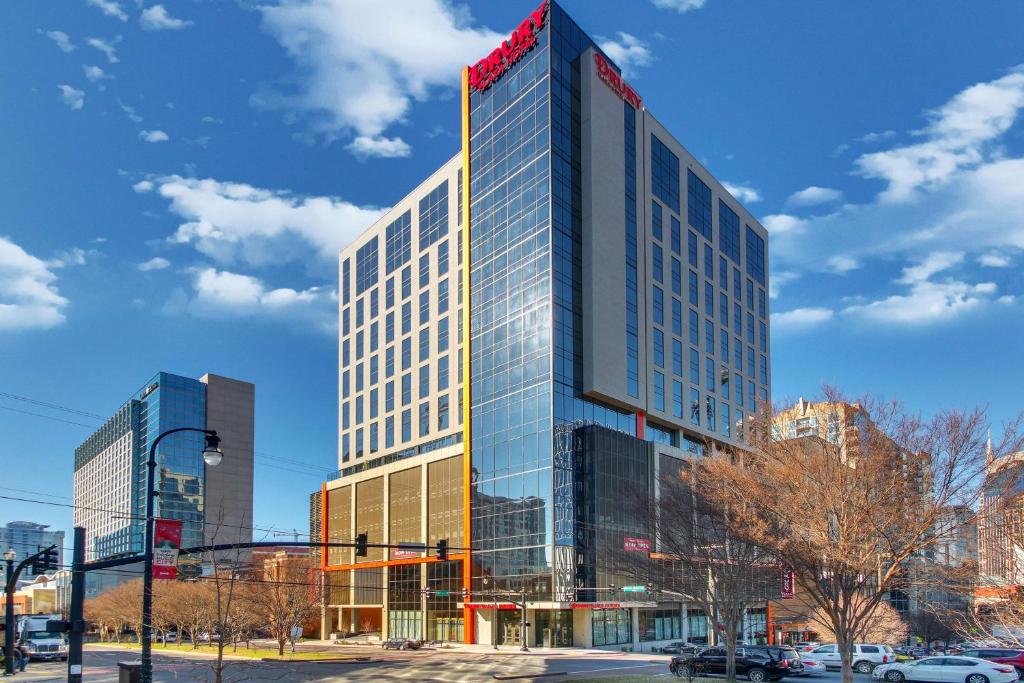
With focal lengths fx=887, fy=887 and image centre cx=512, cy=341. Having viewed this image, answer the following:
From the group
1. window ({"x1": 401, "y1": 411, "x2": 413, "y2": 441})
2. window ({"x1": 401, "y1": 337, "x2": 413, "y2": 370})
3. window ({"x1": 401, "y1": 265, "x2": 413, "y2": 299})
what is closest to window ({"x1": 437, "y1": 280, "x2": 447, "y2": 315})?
window ({"x1": 401, "y1": 265, "x2": 413, "y2": 299})

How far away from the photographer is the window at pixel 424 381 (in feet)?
323

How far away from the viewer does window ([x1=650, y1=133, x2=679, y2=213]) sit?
96188 millimetres

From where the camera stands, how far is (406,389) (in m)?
103

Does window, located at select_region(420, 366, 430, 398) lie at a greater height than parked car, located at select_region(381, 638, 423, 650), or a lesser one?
greater

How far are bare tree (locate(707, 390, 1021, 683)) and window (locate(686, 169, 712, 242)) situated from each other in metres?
73.1

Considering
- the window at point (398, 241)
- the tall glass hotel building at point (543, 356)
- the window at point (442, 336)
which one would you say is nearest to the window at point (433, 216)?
the tall glass hotel building at point (543, 356)

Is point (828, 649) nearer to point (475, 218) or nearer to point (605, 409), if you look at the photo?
point (605, 409)

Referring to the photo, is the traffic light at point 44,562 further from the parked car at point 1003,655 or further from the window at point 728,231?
the window at point 728,231

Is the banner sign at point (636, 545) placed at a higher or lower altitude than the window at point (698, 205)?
lower

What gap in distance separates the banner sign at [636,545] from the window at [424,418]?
3057cm

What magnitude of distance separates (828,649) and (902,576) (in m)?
25.5

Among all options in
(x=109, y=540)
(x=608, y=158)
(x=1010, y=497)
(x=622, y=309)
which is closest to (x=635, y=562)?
(x=1010, y=497)

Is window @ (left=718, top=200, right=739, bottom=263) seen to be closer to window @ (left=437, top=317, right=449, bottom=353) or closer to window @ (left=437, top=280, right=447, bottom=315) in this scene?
window @ (left=437, top=280, right=447, bottom=315)

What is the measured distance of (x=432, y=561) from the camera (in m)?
91.9
